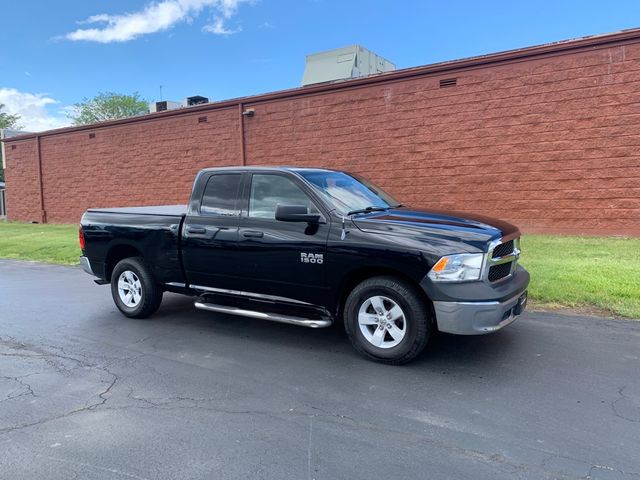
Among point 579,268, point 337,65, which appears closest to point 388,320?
point 579,268

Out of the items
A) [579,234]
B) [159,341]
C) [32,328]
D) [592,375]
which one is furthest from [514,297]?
[579,234]

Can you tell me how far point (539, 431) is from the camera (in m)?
3.48

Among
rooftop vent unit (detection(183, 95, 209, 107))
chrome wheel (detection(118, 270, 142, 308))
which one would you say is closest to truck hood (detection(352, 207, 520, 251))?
chrome wheel (detection(118, 270, 142, 308))

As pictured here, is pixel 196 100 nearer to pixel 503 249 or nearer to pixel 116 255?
pixel 116 255

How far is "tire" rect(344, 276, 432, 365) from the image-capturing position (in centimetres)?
460

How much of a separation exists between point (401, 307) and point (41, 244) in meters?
14.6

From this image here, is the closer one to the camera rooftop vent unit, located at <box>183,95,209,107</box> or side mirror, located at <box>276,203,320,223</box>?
side mirror, located at <box>276,203,320,223</box>

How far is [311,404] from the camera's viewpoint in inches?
157

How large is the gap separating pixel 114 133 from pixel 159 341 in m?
17.5

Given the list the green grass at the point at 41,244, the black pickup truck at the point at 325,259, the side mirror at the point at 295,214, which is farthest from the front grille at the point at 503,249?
the green grass at the point at 41,244

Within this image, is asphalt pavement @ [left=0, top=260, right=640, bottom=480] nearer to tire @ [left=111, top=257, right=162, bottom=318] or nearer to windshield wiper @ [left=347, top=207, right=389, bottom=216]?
tire @ [left=111, top=257, right=162, bottom=318]

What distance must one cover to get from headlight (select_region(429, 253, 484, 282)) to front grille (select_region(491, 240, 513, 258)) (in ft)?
0.85

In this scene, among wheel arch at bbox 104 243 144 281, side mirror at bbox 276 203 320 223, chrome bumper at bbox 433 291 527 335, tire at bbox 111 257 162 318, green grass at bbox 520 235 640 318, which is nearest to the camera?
chrome bumper at bbox 433 291 527 335

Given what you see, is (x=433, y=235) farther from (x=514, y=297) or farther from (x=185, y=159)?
(x=185, y=159)
